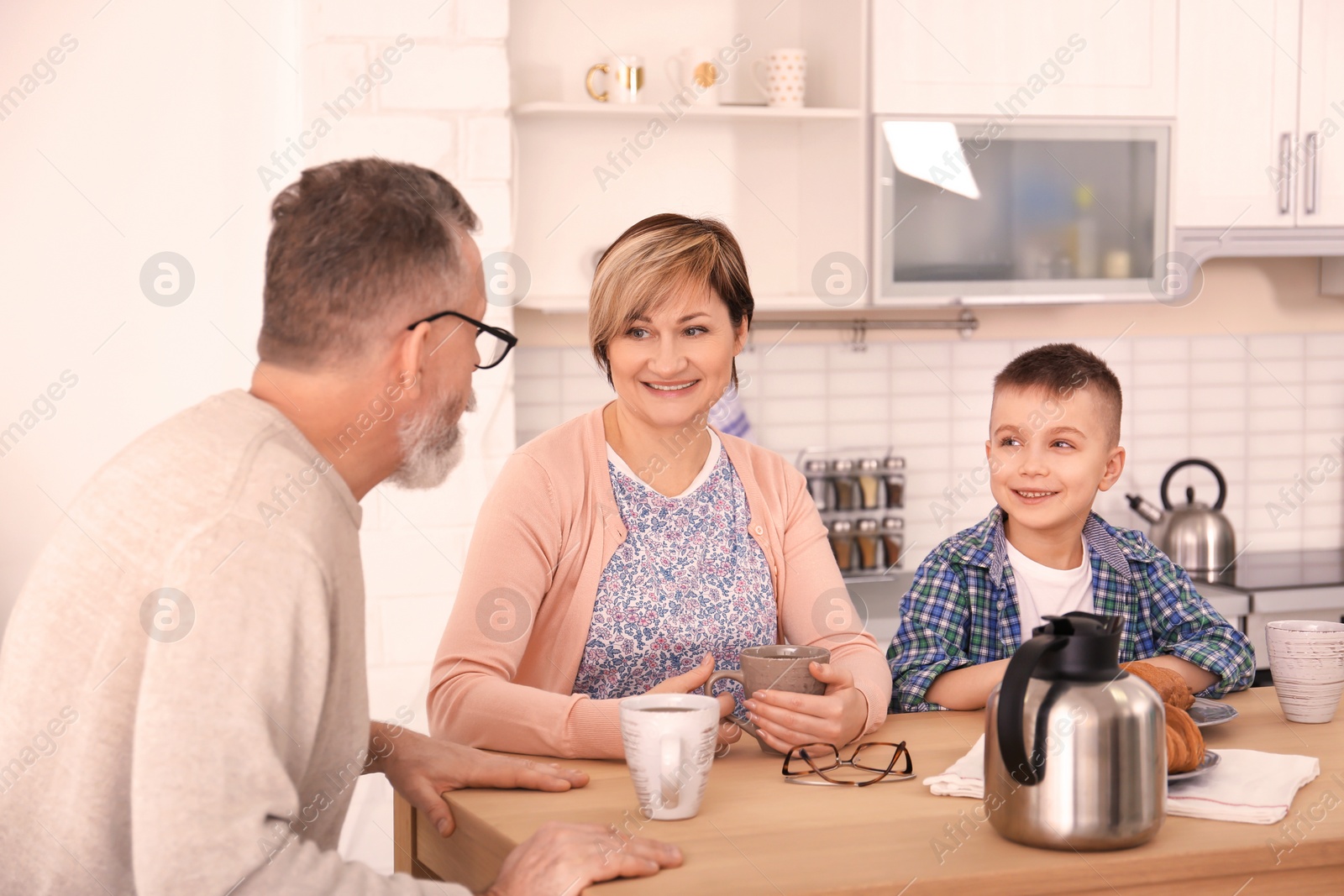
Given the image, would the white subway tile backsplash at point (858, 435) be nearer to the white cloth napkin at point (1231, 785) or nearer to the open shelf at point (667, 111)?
the open shelf at point (667, 111)

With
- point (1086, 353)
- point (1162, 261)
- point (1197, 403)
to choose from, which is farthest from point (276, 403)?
point (1197, 403)

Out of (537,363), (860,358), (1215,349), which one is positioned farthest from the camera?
(1215,349)

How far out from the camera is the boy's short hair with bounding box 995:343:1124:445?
1.74 m

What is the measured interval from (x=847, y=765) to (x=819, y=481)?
187 centimetres

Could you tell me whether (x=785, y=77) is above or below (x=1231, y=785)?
above

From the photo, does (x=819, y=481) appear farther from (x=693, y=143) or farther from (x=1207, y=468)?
(x=1207, y=468)

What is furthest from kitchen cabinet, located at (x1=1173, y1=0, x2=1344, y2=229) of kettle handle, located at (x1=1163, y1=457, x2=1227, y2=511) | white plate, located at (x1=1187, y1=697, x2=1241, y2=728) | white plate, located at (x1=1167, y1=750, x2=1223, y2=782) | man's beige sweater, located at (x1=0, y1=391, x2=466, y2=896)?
man's beige sweater, located at (x1=0, y1=391, x2=466, y2=896)

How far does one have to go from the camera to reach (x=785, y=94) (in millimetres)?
2982

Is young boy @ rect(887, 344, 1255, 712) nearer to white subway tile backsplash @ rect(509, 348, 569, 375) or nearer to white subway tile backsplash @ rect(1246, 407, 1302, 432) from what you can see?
white subway tile backsplash @ rect(509, 348, 569, 375)

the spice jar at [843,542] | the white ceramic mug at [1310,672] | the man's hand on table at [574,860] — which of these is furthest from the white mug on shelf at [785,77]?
the man's hand on table at [574,860]

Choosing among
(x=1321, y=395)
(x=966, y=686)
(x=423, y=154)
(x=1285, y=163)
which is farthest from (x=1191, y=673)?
(x=1321, y=395)

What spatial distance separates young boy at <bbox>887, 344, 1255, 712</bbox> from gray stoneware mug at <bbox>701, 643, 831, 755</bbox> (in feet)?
0.89

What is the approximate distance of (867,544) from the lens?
319cm

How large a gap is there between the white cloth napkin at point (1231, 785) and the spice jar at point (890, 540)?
1.86 m
